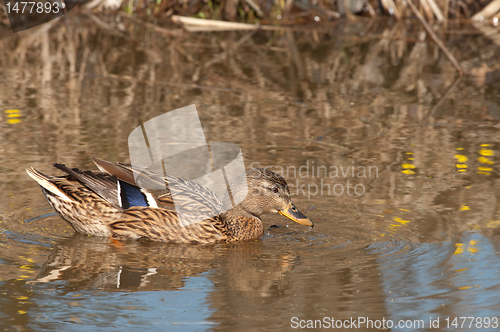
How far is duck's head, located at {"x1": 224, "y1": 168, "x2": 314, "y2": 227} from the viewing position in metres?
5.25

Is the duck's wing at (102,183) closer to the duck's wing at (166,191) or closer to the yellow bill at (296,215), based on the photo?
the duck's wing at (166,191)

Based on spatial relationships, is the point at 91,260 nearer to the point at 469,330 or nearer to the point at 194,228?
the point at 194,228

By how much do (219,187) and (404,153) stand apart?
1899mm

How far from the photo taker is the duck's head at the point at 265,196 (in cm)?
525

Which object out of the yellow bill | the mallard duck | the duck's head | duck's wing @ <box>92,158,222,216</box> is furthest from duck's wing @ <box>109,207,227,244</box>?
the yellow bill

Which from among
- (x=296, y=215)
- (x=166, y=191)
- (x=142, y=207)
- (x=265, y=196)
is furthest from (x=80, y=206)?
(x=296, y=215)

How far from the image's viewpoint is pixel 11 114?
7.80 metres

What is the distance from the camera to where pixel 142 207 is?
5.27 metres

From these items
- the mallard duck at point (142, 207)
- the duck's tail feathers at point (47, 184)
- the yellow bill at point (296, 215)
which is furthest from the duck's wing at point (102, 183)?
the yellow bill at point (296, 215)

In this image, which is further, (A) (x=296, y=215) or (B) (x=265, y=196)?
(B) (x=265, y=196)

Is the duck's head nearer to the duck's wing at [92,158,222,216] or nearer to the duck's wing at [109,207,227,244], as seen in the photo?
the duck's wing at [92,158,222,216]

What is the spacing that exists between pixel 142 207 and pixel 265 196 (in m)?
0.95

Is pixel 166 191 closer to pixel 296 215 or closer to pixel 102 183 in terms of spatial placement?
pixel 102 183

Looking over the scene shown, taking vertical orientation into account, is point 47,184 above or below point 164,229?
above
